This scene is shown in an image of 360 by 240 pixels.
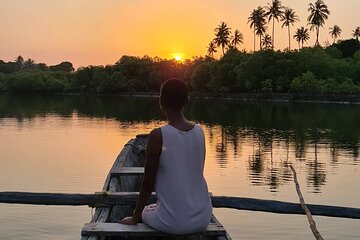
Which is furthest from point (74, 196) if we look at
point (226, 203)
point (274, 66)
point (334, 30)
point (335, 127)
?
point (334, 30)

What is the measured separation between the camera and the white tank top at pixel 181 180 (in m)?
4.92

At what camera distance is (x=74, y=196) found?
24.3ft

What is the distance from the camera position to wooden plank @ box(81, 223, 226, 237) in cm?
520

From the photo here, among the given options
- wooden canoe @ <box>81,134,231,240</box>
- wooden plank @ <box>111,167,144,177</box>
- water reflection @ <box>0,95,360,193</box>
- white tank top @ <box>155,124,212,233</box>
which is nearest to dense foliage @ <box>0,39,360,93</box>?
water reflection @ <box>0,95,360,193</box>

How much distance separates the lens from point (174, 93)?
16.3 ft

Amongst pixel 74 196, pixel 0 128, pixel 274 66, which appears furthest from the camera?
pixel 274 66

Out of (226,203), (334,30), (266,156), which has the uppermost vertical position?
(334,30)

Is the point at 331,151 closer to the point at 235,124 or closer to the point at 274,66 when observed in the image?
the point at 235,124

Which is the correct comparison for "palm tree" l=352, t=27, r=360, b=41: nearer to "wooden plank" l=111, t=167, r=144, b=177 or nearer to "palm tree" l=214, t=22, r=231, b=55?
"palm tree" l=214, t=22, r=231, b=55

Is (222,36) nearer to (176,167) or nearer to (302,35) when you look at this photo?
(302,35)

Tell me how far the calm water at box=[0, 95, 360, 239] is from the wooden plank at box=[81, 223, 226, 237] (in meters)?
6.69

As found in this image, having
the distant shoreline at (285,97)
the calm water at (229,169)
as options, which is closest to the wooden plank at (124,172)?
the calm water at (229,169)

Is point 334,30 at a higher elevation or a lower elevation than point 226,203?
higher

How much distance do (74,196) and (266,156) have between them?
1895 cm
